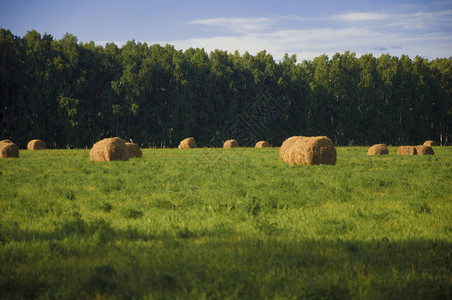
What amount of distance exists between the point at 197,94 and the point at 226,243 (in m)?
58.7

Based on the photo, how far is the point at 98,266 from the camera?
5605 mm

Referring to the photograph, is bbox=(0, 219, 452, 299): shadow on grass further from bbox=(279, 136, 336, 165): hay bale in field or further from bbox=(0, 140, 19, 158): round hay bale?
bbox=(0, 140, 19, 158): round hay bale

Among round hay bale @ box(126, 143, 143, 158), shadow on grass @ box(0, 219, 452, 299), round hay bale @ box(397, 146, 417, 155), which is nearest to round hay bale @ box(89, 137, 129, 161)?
round hay bale @ box(126, 143, 143, 158)

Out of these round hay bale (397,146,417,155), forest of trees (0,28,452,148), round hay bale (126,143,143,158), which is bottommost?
round hay bale (397,146,417,155)

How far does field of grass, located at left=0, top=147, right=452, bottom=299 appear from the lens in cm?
507

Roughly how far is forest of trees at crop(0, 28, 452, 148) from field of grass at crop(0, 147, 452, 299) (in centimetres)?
3780

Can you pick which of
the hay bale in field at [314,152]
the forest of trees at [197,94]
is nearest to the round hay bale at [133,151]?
the hay bale in field at [314,152]

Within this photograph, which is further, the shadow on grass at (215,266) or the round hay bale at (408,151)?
the round hay bale at (408,151)

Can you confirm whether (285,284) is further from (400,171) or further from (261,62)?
(261,62)

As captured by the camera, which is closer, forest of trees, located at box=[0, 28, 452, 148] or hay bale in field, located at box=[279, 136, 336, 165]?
hay bale in field, located at box=[279, 136, 336, 165]

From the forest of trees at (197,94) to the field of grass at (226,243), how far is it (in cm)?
3780

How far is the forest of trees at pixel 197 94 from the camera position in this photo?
50875 mm

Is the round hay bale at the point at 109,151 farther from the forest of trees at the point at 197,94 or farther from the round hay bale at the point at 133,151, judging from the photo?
the forest of trees at the point at 197,94

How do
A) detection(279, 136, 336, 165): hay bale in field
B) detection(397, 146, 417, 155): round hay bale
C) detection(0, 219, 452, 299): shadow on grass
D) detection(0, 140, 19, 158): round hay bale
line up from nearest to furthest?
detection(0, 219, 452, 299): shadow on grass, detection(279, 136, 336, 165): hay bale in field, detection(0, 140, 19, 158): round hay bale, detection(397, 146, 417, 155): round hay bale
